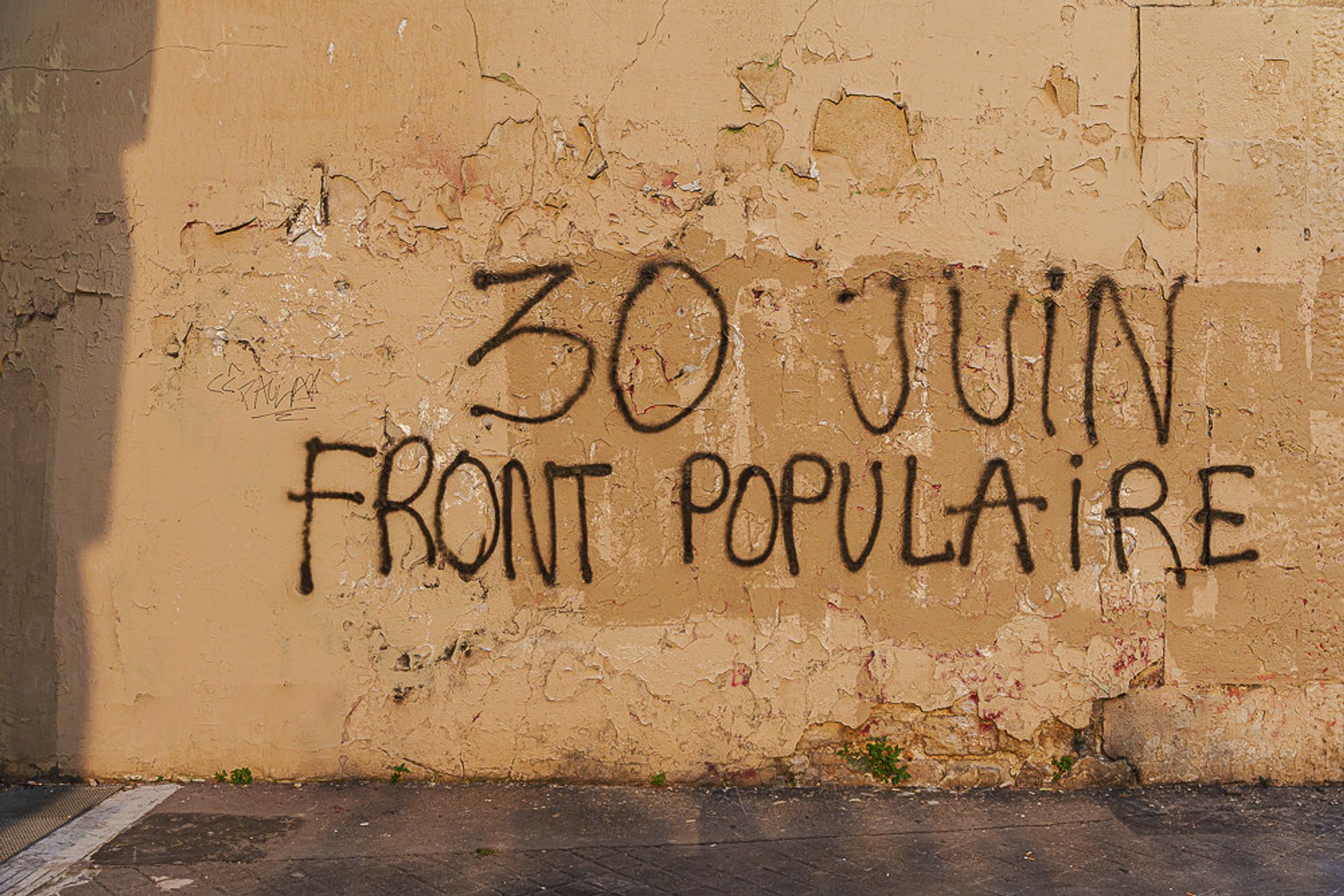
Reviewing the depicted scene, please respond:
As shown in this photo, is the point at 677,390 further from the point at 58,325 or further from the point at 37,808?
the point at 37,808

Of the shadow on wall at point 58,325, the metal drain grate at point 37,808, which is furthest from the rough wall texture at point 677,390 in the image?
the metal drain grate at point 37,808

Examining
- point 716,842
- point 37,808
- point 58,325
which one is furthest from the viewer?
point 58,325

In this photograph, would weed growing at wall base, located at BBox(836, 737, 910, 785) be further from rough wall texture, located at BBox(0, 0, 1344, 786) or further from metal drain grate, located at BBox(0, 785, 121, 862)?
metal drain grate, located at BBox(0, 785, 121, 862)

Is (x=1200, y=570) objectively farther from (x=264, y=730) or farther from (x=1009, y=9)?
(x=264, y=730)

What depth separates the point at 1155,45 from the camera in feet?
13.8

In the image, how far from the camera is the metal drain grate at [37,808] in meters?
3.74

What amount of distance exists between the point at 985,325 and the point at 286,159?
278 centimetres

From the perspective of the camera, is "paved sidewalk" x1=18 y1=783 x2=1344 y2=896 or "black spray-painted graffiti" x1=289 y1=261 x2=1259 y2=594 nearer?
"paved sidewalk" x1=18 y1=783 x2=1344 y2=896

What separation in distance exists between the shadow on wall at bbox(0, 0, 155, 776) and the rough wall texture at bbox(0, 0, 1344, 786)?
0.05 ft

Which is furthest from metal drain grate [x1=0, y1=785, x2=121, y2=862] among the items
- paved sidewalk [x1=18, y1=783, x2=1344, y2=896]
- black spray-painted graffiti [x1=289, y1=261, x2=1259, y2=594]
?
black spray-painted graffiti [x1=289, y1=261, x2=1259, y2=594]

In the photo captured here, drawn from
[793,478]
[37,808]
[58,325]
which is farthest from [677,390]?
[37,808]

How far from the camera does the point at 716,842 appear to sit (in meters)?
3.74

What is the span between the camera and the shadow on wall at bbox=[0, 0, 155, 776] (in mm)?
4207

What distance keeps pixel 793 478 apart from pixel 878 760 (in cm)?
115
